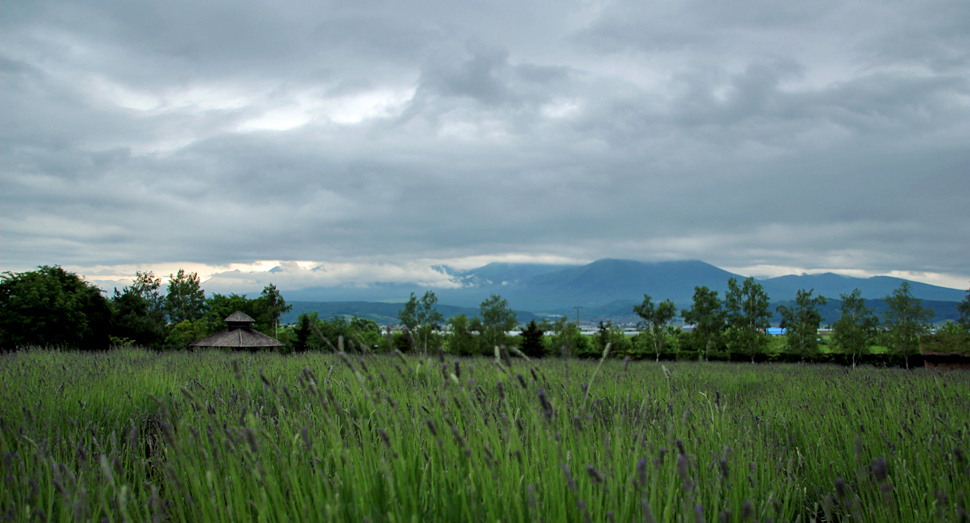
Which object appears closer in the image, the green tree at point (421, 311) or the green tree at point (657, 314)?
the green tree at point (657, 314)

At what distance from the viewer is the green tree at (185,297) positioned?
59250 millimetres

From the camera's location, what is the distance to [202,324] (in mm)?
40312

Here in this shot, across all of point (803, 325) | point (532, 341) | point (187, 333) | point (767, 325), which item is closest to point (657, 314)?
point (767, 325)

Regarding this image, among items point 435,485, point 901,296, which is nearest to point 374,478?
point 435,485

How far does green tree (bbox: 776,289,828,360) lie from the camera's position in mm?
34006

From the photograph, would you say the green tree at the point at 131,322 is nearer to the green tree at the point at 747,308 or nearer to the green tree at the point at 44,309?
the green tree at the point at 44,309

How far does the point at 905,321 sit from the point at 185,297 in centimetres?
7138

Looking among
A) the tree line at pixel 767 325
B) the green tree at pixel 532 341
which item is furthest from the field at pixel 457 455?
the green tree at pixel 532 341

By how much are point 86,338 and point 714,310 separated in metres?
41.3

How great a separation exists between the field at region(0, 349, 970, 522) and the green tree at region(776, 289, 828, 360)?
31629mm

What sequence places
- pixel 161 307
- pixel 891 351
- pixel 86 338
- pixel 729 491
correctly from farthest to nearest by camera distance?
pixel 161 307, pixel 891 351, pixel 86 338, pixel 729 491

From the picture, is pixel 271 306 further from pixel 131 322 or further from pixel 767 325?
pixel 767 325

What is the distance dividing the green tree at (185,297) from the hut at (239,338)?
117 ft

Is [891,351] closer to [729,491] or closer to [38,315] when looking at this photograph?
[729,491]
